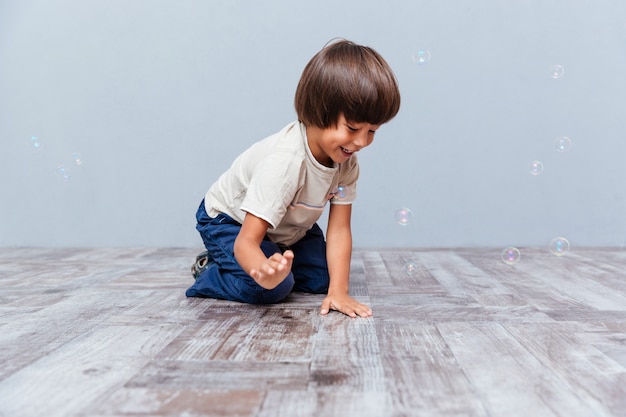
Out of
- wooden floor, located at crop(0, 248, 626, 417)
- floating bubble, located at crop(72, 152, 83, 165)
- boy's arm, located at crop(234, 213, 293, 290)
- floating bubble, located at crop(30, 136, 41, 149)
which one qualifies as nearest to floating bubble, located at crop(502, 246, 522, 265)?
wooden floor, located at crop(0, 248, 626, 417)

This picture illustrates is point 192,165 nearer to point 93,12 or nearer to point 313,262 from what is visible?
point 93,12

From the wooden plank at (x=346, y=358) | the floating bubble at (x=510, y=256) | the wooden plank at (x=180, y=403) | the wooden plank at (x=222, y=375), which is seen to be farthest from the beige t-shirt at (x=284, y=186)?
the floating bubble at (x=510, y=256)

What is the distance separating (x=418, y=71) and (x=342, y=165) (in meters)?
1.17

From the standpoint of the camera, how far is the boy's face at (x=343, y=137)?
1210 millimetres

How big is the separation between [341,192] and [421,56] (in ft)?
3.07

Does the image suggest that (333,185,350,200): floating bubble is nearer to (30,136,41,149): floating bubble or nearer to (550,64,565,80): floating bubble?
(550,64,565,80): floating bubble

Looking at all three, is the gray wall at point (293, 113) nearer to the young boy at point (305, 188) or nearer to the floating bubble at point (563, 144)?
the floating bubble at point (563, 144)

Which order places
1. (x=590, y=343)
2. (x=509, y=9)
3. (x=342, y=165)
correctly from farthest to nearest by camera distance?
(x=509, y=9) < (x=342, y=165) < (x=590, y=343)

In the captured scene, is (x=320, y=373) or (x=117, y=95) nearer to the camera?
(x=320, y=373)

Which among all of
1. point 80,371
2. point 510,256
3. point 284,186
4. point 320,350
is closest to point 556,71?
point 510,256

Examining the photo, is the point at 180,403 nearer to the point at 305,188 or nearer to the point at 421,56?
the point at 305,188

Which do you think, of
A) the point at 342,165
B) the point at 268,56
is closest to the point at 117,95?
the point at 268,56

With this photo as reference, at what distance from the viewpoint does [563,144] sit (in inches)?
→ 88.4

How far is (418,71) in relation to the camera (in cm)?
241
